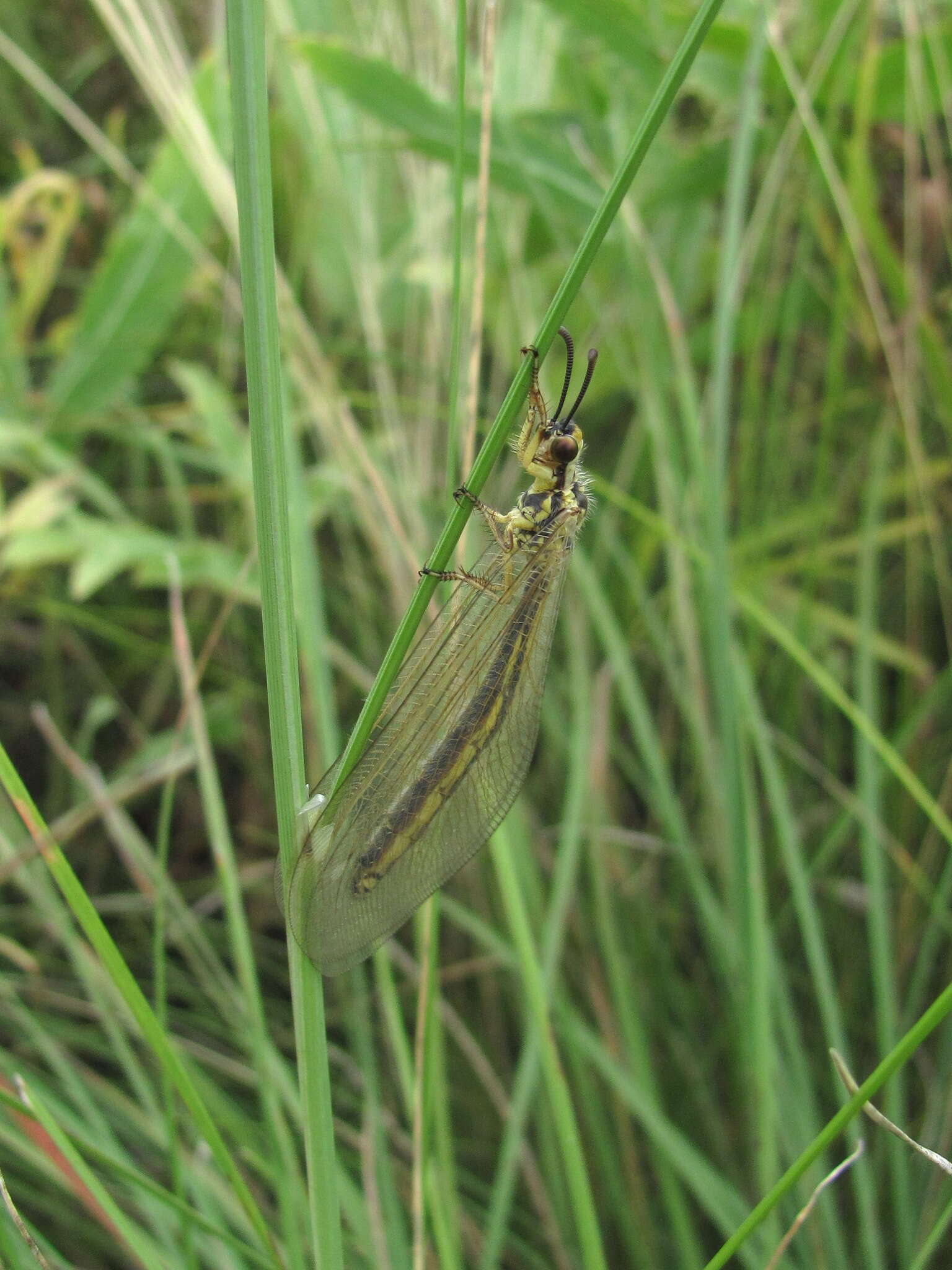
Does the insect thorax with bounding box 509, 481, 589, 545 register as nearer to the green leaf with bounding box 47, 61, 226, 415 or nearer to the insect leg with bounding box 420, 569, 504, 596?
the insect leg with bounding box 420, 569, 504, 596

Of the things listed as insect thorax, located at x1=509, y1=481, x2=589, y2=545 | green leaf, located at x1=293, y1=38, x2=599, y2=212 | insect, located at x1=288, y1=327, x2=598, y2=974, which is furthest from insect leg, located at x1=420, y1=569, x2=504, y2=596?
green leaf, located at x1=293, y1=38, x2=599, y2=212

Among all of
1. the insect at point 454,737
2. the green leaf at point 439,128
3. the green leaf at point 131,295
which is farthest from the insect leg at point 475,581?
the green leaf at point 131,295

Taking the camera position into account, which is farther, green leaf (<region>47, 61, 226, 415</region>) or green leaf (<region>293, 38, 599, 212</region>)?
green leaf (<region>47, 61, 226, 415</region>)

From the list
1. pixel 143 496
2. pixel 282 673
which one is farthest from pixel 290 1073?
pixel 143 496

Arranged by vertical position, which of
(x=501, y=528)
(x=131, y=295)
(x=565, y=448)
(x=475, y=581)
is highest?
(x=131, y=295)

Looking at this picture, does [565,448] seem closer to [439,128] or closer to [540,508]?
[540,508]

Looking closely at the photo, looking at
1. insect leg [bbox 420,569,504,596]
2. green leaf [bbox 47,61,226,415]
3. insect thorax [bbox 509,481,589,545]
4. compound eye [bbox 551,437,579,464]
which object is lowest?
insect leg [bbox 420,569,504,596]

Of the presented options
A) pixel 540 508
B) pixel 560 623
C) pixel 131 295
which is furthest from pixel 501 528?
pixel 131 295
